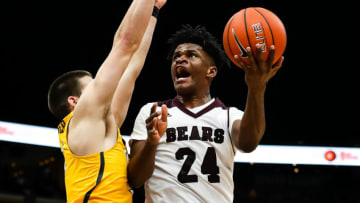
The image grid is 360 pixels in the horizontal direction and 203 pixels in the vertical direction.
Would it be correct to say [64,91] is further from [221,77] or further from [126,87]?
[221,77]

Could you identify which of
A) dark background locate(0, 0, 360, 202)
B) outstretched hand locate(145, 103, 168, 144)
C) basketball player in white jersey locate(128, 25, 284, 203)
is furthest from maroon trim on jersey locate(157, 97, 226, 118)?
dark background locate(0, 0, 360, 202)

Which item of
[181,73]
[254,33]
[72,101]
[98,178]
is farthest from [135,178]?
[254,33]

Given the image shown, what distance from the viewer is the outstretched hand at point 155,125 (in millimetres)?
2480

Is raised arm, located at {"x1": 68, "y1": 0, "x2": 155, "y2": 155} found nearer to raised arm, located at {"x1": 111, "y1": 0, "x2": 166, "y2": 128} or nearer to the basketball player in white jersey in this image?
the basketball player in white jersey

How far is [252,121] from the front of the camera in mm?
2580

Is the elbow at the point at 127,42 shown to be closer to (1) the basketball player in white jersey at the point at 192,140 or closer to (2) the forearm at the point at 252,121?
(1) the basketball player in white jersey at the point at 192,140

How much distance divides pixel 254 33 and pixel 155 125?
881 millimetres

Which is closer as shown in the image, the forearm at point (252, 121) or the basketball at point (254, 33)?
the forearm at point (252, 121)

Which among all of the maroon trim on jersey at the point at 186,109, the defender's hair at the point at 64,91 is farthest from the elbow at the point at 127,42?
the maroon trim on jersey at the point at 186,109

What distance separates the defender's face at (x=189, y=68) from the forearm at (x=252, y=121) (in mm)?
678

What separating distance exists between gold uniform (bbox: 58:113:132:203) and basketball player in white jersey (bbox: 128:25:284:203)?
114mm

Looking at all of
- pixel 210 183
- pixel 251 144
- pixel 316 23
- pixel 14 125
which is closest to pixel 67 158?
pixel 210 183

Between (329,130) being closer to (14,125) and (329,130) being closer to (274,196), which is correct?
(274,196)

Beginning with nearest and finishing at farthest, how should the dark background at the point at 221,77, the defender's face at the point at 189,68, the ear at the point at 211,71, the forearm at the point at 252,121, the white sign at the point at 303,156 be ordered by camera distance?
the forearm at the point at 252,121, the defender's face at the point at 189,68, the ear at the point at 211,71, the dark background at the point at 221,77, the white sign at the point at 303,156
